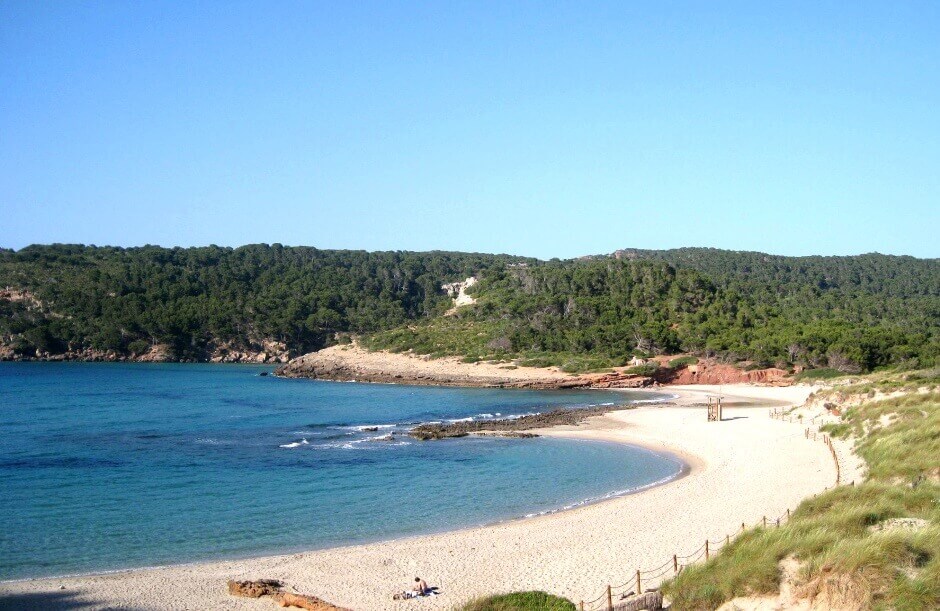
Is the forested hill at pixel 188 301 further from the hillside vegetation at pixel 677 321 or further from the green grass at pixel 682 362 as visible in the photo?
the green grass at pixel 682 362

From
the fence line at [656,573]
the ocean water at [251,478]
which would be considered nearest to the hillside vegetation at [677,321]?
the ocean water at [251,478]

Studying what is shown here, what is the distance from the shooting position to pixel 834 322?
73.6 meters

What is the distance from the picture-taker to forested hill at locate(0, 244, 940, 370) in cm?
7662

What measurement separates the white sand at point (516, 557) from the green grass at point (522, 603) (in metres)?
2.04

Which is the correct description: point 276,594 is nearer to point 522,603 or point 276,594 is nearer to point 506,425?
point 522,603

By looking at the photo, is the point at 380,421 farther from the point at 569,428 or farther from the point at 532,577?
the point at 532,577

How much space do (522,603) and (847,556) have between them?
16.2 feet

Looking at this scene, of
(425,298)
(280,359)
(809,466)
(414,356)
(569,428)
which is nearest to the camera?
(809,466)

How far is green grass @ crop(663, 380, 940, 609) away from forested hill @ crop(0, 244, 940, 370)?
5205cm

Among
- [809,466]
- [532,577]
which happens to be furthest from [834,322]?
[532,577]

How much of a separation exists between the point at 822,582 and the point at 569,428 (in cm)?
3114

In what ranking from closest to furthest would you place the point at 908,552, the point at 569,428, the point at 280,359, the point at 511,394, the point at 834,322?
the point at 908,552
the point at 569,428
the point at 511,394
the point at 834,322
the point at 280,359

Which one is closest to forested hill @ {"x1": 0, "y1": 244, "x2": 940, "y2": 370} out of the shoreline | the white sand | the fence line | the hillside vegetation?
the hillside vegetation

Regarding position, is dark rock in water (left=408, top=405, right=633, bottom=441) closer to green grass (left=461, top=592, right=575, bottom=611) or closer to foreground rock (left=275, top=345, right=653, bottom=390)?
foreground rock (left=275, top=345, right=653, bottom=390)
